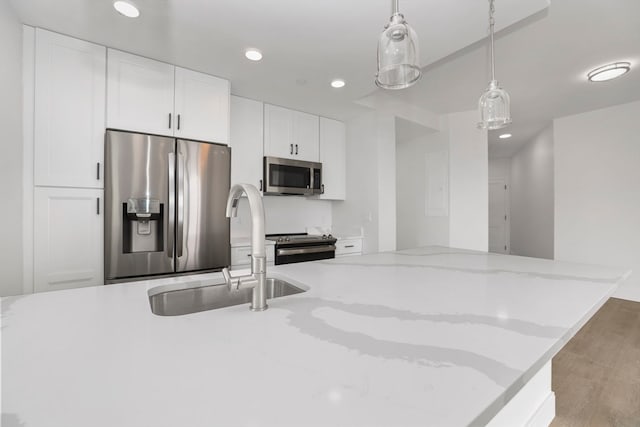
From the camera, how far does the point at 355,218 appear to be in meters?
3.67

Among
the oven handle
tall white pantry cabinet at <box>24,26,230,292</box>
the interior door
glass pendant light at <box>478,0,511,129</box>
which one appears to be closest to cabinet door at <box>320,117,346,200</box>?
the oven handle

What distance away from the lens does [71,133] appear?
6.31 feet

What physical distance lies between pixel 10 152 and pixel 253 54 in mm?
1623

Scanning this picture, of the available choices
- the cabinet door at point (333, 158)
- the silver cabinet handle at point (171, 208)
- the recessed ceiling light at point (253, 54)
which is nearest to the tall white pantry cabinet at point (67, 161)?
the silver cabinet handle at point (171, 208)

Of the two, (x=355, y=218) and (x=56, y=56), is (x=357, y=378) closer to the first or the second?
(x=56, y=56)

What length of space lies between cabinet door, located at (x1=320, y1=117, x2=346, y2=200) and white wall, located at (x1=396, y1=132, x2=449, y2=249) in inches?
51.9

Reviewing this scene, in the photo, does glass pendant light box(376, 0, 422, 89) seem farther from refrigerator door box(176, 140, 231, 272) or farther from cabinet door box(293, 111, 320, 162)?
cabinet door box(293, 111, 320, 162)

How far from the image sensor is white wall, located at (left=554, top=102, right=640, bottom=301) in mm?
3625

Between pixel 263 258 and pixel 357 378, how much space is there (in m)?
0.43

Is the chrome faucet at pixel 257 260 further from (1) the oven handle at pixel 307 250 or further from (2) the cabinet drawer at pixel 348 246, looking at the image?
(2) the cabinet drawer at pixel 348 246

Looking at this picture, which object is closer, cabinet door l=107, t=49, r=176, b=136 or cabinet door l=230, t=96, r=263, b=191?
cabinet door l=107, t=49, r=176, b=136

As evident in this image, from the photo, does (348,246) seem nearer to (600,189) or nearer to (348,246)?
(348,246)

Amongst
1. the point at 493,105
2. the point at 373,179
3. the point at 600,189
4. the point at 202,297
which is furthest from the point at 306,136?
the point at 600,189

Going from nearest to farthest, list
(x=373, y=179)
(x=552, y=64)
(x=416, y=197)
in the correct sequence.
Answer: (x=552, y=64) < (x=373, y=179) < (x=416, y=197)
